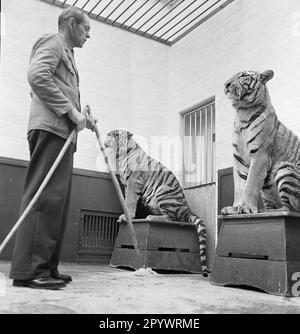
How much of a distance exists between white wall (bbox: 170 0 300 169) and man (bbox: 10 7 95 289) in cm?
203

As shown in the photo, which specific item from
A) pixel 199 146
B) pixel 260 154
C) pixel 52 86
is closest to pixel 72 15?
pixel 52 86

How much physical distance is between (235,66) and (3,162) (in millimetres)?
2506

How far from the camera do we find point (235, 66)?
4184 mm

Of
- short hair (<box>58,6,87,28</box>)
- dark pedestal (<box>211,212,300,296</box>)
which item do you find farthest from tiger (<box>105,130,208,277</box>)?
short hair (<box>58,6,87,28</box>)

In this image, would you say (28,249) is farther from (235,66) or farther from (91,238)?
(235,66)

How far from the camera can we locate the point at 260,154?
2.56 metres

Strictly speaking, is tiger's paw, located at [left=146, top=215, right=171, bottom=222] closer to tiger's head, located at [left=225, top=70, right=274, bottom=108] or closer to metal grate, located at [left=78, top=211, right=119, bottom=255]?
metal grate, located at [left=78, top=211, right=119, bottom=255]

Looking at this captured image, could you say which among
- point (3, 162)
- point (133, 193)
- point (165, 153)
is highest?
point (165, 153)

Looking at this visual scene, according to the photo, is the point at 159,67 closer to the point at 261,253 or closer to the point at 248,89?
the point at 248,89

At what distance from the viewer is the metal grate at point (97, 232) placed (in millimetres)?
4168

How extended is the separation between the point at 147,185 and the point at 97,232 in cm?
77

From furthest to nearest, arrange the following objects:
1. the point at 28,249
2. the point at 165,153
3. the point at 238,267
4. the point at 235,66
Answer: the point at 165,153 < the point at 235,66 < the point at 238,267 < the point at 28,249

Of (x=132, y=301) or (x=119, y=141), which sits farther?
(x=119, y=141)
